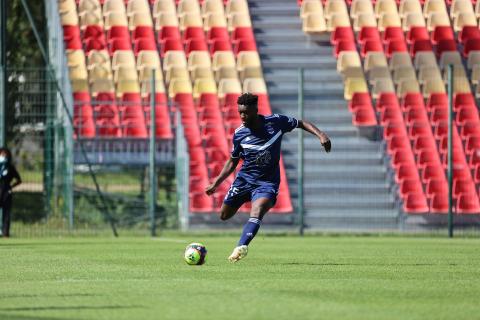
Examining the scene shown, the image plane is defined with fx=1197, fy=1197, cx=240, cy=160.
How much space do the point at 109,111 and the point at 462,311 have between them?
690 inches

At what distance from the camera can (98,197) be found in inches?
915

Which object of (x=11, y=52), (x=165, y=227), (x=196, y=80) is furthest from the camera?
(x=11, y=52)

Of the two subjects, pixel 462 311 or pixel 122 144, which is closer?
pixel 462 311

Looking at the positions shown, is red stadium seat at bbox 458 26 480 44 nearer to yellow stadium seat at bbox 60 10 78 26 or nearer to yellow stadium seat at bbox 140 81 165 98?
yellow stadium seat at bbox 140 81 165 98

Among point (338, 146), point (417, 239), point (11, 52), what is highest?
point (11, 52)

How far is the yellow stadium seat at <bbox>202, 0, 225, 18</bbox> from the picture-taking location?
96.6 ft

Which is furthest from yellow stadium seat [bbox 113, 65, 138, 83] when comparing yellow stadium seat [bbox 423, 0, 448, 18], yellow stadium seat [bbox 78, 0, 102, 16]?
yellow stadium seat [bbox 423, 0, 448, 18]

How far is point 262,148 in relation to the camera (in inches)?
546

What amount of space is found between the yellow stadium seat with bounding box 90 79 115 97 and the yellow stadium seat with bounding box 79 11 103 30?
2497 mm

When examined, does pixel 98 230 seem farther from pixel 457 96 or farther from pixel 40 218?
pixel 457 96

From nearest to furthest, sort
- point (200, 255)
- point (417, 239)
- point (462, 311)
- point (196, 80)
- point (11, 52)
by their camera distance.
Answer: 1. point (462, 311)
2. point (200, 255)
3. point (417, 239)
4. point (196, 80)
5. point (11, 52)

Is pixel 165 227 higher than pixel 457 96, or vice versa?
pixel 457 96

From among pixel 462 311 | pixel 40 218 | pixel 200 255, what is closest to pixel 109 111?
pixel 40 218

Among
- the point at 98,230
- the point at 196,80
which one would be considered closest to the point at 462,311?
the point at 98,230
